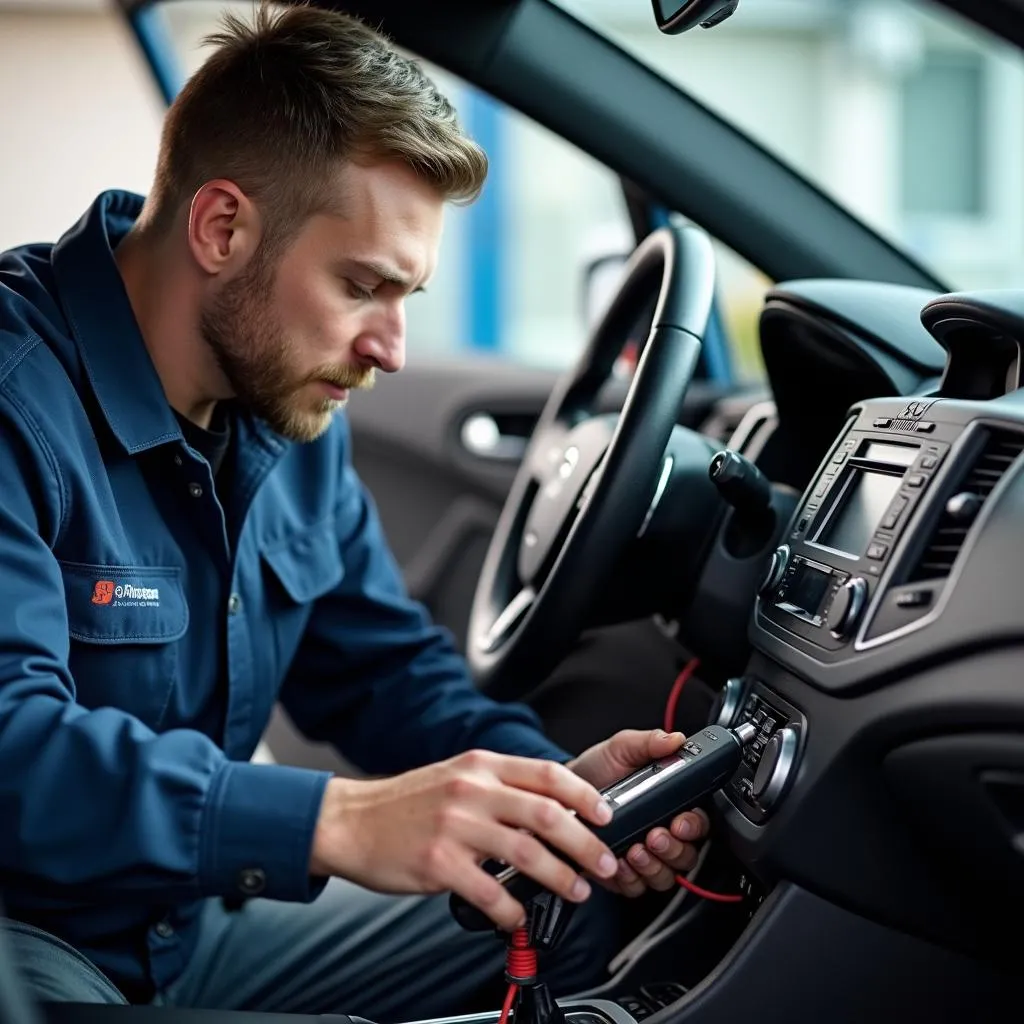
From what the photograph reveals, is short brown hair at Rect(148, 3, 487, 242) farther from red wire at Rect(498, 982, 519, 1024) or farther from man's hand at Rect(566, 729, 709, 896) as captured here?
red wire at Rect(498, 982, 519, 1024)

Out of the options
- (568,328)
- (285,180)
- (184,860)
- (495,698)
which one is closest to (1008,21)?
(285,180)

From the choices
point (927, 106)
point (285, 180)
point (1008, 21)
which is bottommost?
point (285, 180)

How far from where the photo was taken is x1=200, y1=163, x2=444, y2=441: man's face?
1.17 meters

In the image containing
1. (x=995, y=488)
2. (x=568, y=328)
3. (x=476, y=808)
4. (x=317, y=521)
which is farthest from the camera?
(x=568, y=328)

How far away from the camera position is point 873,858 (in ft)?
3.28

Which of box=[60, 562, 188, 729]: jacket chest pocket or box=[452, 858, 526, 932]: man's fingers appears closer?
box=[452, 858, 526, 932]: man's fingers

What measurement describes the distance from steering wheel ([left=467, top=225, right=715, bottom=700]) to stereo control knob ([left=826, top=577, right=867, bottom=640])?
24 centimetres

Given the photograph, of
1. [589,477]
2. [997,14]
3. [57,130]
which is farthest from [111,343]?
[997,14]

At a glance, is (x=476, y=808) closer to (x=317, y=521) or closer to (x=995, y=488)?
(x=995, y=488)

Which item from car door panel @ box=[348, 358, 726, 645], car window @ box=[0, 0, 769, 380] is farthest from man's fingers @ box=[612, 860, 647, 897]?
car door panel @ box=[348, 358, 726, 645]

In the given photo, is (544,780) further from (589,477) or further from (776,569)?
(589,477)

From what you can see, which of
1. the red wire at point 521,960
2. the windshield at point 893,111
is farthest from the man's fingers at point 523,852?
the windshield at point 893,111

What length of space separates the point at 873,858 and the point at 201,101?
848 mm

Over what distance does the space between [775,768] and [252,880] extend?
38 centimetres
